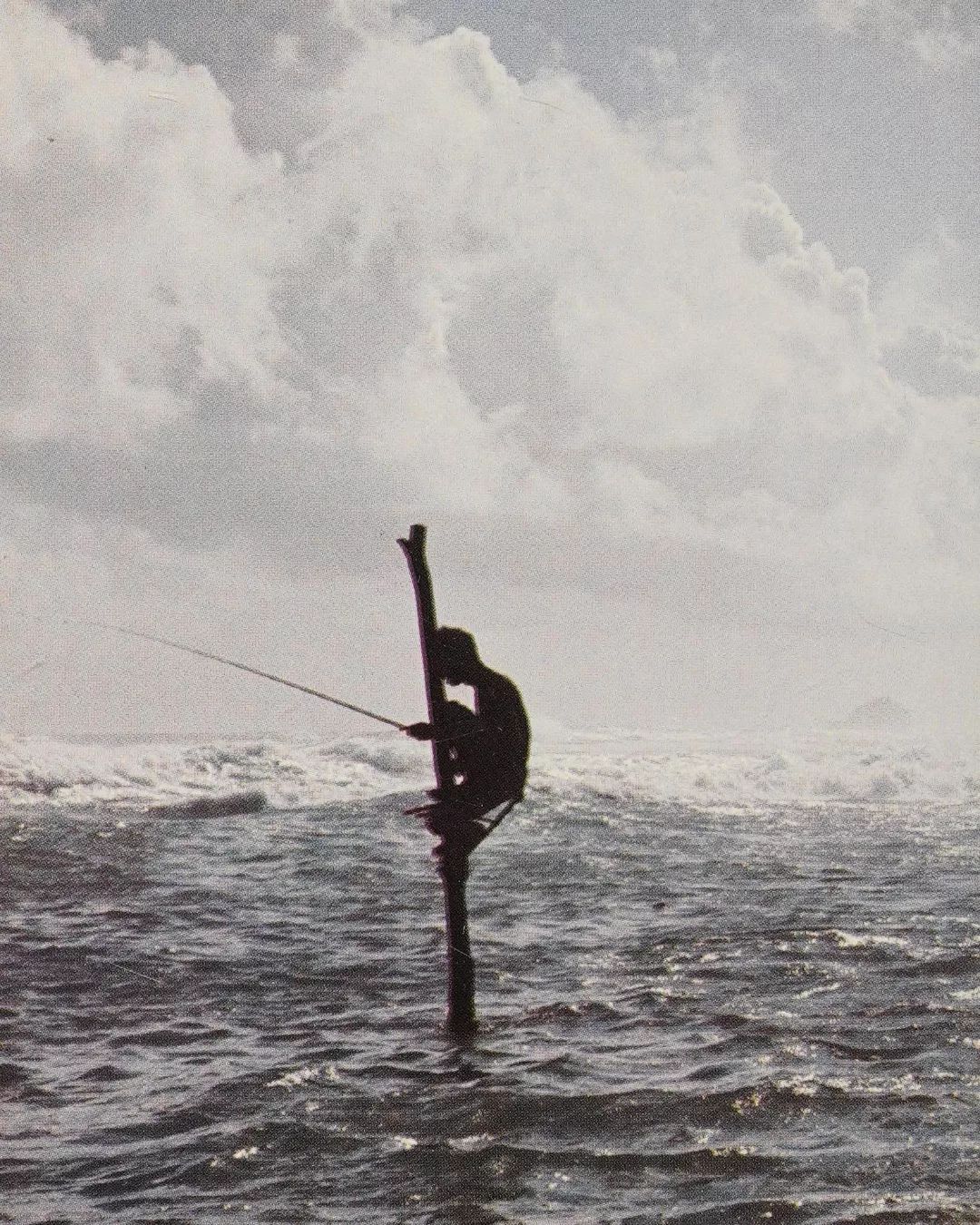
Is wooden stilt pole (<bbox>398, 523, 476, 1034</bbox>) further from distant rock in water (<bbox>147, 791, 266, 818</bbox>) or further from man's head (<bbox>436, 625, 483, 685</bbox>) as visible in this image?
distant rock in water (<bbox>147, 791, 266, 818</bbox>)

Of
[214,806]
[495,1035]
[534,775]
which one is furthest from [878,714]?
[495,1035]

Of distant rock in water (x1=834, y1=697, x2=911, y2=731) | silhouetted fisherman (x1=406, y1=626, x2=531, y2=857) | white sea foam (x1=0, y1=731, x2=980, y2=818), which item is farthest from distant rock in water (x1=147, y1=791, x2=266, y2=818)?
distant rock in water (x1=834, y1=697, x2=911, y2=731)

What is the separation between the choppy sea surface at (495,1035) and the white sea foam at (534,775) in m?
10.0

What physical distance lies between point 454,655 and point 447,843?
4.86 ft

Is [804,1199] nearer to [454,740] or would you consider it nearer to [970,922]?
[454,740]

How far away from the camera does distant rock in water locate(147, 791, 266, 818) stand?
85.5ft

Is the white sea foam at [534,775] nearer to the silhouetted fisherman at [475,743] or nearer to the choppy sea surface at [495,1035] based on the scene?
the choppy sea surface at [495,1035]

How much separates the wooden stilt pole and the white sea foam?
2014 cm

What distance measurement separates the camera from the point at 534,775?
36.4 m

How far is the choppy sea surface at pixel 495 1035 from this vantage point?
5809 mm

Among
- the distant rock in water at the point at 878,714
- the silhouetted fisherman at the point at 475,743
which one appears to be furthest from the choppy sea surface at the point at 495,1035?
the distant rock in water at the point at 878,714

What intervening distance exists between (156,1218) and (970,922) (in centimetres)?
1011

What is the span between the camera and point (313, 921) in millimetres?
13703

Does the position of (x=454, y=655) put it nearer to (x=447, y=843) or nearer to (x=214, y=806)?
(x=447, y=843)
